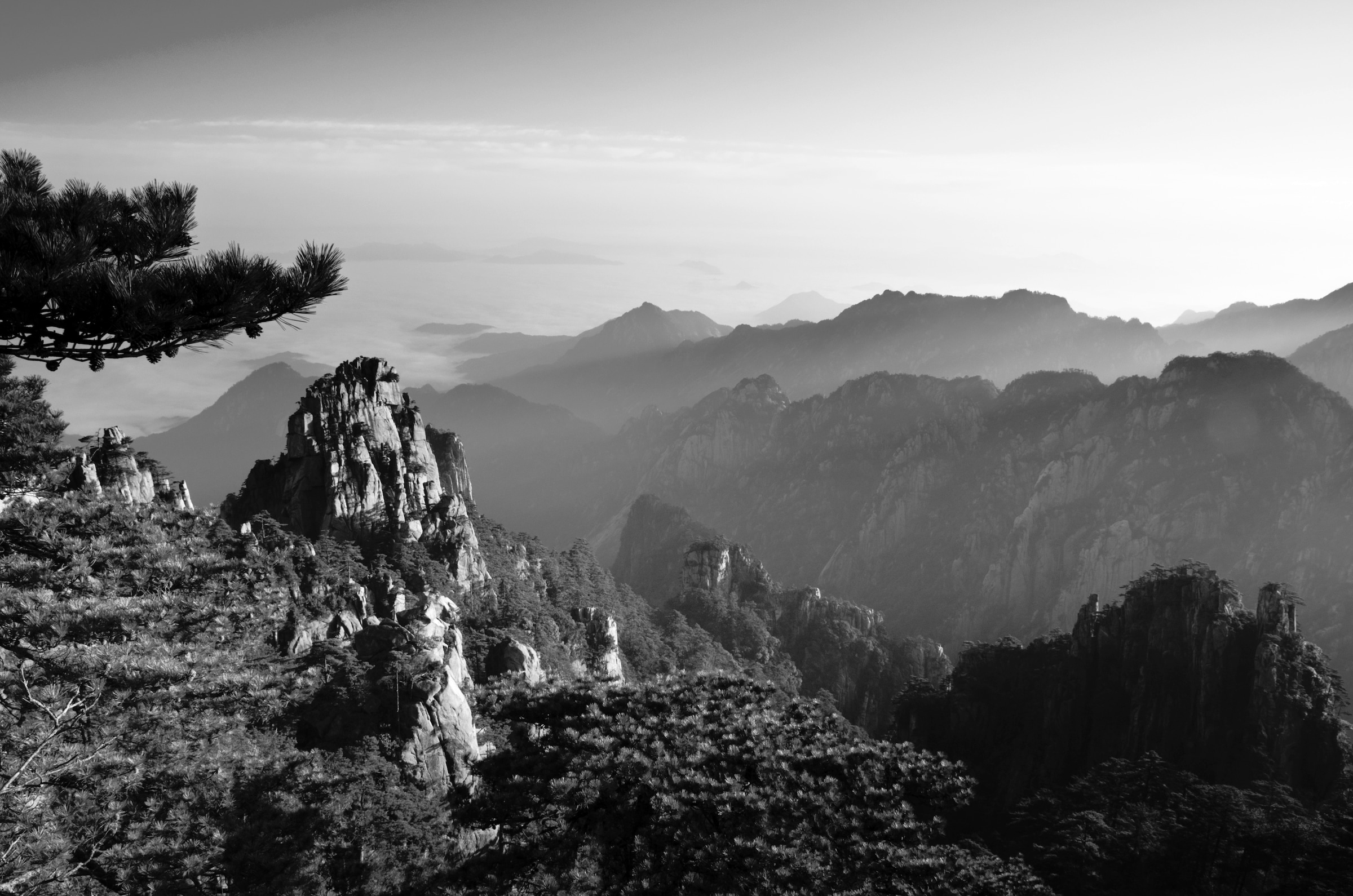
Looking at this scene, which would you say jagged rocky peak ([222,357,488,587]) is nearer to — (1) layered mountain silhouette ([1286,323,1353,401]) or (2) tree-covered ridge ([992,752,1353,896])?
(2) tree-covered ridge ([992,752,1353,896])

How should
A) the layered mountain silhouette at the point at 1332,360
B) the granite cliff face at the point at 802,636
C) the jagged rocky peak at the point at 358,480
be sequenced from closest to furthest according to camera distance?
1. the jagged rocky peak at the point at 358,480
2. the granite cliff face at the point at 802,636
3. the layered mountain silhouette at the point at 1332,360

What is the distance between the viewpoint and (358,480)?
61531 millimetres

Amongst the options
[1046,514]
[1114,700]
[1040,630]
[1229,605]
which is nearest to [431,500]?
[1114,700]

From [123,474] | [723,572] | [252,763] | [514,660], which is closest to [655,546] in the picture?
[723,572]

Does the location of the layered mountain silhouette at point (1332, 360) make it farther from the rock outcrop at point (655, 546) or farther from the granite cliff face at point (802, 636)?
the rock outcrop at point (655, 546)

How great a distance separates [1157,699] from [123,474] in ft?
230

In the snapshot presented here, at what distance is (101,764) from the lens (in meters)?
17.8

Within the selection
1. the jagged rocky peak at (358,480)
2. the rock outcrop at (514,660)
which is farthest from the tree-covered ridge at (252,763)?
the jagged rocky peak at (358,480)

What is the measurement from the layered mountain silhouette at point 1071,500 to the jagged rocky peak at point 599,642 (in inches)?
2903

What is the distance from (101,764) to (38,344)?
1022cm

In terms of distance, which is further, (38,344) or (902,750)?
(902,750)

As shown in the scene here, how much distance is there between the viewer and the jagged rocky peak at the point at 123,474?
A: 131ft

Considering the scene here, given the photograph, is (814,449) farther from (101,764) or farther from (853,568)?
(101,764)

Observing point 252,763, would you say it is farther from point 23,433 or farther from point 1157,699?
point 1157,699
